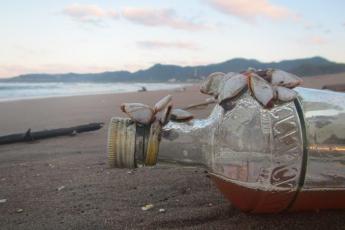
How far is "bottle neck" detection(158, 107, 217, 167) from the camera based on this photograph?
1393mm

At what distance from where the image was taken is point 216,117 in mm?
1352

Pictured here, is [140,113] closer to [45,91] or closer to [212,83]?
[212,83]

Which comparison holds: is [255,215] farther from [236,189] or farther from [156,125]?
[156,125]

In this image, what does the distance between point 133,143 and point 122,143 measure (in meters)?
0.04

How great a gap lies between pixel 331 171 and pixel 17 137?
334cm

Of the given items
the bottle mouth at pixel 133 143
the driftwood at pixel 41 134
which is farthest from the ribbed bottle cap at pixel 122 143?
the driftwood at pixel 41 134

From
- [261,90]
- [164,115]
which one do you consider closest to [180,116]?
[164,115]

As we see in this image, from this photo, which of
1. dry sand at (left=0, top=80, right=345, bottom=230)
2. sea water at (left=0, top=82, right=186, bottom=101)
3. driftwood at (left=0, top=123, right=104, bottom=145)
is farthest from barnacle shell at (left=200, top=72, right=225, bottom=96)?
sea water at (left=0, top=82, right=186, bottom=101)

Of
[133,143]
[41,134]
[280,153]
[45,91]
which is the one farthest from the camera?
[45,91]

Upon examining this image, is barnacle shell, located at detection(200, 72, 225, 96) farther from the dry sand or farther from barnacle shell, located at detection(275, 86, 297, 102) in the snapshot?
the dry sand

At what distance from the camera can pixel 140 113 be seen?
1.40 m

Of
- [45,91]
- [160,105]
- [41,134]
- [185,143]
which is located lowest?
[45,91]

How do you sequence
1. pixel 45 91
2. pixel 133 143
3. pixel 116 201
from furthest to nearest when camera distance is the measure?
pixel 45 91
pixel 116 201
pixel 133 143

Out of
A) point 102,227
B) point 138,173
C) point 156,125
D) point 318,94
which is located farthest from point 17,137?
point 318,94
